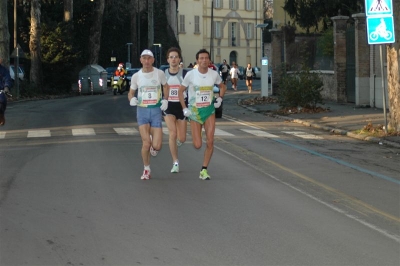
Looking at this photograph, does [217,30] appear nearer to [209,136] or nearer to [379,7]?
[379,7]

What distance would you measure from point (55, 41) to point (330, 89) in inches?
893

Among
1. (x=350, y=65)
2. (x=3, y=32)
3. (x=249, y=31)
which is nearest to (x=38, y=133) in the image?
(x=350, y=65)

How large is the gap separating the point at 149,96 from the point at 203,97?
2.56 feet

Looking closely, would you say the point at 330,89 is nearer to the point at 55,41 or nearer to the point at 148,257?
the point at 55,41

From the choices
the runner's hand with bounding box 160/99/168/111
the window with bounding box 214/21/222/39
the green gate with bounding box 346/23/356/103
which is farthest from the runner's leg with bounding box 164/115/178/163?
the window with bounding box 214/21/222/39

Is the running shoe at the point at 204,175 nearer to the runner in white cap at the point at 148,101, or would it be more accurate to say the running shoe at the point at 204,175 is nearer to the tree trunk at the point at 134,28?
the runner in white cap at the point at 148,101

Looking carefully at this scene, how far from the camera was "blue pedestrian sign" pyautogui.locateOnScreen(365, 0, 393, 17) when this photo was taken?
19.1 meters

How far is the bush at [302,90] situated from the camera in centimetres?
2775

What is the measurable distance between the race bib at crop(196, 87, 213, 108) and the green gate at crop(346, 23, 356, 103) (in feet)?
62.2

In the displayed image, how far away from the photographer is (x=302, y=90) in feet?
91.1

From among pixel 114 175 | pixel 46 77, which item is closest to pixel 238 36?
pixel 46 77

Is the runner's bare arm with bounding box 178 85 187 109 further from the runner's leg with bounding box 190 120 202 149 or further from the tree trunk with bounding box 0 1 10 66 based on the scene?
the tree trunk with bounding box 0 1 10 66

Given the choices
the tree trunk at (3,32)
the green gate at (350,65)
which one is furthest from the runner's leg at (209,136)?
the tree trunk at (3,32)

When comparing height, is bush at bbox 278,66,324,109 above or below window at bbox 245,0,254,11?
below
